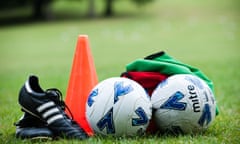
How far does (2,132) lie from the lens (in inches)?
206

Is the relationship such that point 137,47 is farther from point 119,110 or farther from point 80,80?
point 119,110

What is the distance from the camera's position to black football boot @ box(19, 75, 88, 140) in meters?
4.77

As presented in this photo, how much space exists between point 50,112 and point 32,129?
0.23 metres

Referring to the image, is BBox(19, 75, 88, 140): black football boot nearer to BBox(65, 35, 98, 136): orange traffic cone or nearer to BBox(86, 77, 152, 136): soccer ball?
BBox(86, 77, 152, 136): soccer ball

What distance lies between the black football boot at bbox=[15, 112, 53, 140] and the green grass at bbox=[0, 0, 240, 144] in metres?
0.11

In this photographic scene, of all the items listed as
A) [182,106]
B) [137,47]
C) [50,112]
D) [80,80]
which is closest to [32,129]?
[50,112]

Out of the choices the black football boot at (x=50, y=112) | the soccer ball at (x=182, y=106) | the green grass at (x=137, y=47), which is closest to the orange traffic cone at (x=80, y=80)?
the black football boot at (x=50, y=112)

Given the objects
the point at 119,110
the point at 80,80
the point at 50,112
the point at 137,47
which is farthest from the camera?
the point at 137,47

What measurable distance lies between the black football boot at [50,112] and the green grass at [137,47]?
6.6 inches

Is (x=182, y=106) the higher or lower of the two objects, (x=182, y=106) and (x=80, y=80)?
the lower

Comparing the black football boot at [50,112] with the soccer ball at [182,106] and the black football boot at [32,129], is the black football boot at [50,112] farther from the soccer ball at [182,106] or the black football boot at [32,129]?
the soccer ball at [182,106]

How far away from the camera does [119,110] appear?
468cm

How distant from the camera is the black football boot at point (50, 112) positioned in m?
4.77

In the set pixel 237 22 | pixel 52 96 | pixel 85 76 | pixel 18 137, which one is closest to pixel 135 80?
pixel 85 76
